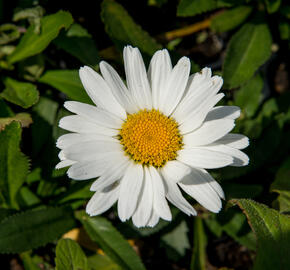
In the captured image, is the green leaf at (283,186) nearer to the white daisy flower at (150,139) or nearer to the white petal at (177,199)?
the white daisy flower at (150,139)

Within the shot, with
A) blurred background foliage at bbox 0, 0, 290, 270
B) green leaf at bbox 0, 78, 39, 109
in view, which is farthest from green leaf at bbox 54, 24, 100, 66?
green leaf at bbox 0, 78, 39, 109

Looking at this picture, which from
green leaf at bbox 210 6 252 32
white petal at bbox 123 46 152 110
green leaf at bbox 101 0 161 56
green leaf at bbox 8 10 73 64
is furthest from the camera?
green leaf at bbox 210 6 252 32

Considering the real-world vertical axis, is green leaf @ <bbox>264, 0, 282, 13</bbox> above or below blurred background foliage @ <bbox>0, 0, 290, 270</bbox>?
above

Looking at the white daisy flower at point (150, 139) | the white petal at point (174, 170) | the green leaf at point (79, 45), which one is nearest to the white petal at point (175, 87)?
the white daisy flower at point (150, 139)

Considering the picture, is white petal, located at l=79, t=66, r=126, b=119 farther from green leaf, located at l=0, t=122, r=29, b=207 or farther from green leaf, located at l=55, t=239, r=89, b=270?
green leaf, located at l=55, t=239, r=89, b=270

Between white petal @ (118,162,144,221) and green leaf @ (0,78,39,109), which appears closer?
white petal @ (118,162,144,221)

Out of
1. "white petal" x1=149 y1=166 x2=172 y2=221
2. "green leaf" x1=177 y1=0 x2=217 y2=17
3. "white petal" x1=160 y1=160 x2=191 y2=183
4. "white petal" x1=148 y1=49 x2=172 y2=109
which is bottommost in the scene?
"white petal" x1=149 y1=166 x2=172 y2=221

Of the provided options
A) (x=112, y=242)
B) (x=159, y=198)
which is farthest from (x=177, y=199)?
(x=112, y=242)
